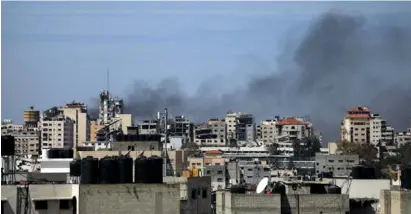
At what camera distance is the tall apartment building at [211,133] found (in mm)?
124875

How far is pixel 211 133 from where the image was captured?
13062 centimetres

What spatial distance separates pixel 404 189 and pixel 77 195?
424 cm

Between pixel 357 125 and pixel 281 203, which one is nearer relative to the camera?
pixel 281 203

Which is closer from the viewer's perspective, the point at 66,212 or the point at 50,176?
the point at 66,212

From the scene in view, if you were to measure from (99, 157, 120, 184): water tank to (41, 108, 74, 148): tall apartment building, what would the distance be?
9243 cm

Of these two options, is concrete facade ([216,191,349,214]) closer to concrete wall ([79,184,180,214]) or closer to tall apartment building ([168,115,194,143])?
concrete wall ([79,184,180,214])

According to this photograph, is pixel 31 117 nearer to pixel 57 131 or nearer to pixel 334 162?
pixel 57 131

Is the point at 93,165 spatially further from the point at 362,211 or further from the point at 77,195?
the point at 362,211

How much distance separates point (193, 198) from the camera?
2027 cm

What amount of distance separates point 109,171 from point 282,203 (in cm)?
221

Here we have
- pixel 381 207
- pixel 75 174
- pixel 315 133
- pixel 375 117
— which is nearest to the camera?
pixel 381 207

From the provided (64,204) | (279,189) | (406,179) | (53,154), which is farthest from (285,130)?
(64,204)

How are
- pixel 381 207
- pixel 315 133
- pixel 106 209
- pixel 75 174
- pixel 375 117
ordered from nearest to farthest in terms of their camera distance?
pixel 106 209, pixel 381 207, pixel 75 174, pixel 375 117, pixel 315 133

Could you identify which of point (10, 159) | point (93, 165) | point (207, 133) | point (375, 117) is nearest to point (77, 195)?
point (93, 165)
